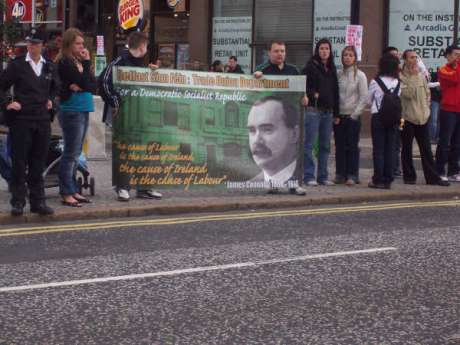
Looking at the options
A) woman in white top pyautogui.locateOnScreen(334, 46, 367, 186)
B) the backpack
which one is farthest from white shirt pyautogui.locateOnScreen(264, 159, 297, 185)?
the backpack

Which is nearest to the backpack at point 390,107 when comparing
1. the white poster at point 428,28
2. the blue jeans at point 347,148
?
the blue jeans at point 347,148

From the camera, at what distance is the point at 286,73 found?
499 inches

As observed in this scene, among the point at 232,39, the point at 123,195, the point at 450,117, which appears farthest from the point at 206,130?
the point at 232,39

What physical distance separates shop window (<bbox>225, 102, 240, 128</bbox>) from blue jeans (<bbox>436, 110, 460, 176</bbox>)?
387cm

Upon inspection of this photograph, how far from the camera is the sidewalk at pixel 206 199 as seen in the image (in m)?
10.8

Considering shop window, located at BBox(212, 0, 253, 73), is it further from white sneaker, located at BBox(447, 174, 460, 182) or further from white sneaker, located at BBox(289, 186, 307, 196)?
white sneaker, located at BBox(289, 186, 307, 196)

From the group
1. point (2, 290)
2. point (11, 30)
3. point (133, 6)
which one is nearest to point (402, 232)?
point (2, 290)

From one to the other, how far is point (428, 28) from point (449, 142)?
9.86m

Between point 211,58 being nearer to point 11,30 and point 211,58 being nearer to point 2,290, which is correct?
point 11,30

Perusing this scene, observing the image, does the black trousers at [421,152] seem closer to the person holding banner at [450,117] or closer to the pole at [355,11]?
the person holding banner at [450,117]

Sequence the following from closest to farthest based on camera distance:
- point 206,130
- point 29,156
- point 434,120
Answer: point 29,156
point 206,130
point 434,120

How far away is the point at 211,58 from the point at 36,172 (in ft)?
57.7

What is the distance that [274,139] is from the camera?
12656 mm

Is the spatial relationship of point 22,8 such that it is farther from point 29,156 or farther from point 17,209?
point 17,209
